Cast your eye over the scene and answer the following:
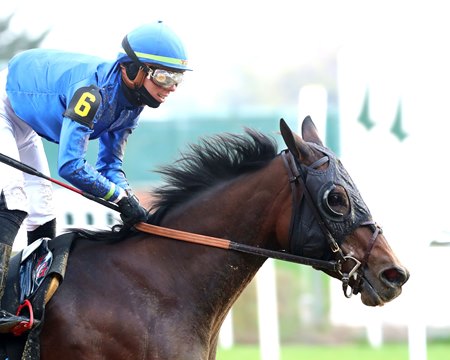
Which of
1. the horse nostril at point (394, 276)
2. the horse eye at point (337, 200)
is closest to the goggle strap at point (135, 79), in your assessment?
the horse eye at point (337, 200)

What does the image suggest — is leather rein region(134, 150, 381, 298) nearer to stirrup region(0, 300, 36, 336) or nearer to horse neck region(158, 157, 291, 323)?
horse neck region(158, 157, 291, 323)

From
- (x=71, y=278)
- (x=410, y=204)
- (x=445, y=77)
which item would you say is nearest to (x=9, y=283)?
(x=71, y=278)

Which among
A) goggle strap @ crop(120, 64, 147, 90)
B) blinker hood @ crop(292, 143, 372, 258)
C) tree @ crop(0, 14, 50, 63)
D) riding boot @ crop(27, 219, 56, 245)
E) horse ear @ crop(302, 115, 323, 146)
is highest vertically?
goggle strap @ crop(120, 64, 147, 90)

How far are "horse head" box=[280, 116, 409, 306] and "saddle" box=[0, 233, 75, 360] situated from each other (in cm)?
109

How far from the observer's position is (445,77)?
339 inches

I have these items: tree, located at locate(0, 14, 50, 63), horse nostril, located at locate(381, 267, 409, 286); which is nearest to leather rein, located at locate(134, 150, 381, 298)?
horse nostril, located at locate(381, 267, 409, 286)

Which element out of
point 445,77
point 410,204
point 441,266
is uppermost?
point 445,77

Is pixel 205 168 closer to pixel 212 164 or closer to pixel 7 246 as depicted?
pixel 212 164

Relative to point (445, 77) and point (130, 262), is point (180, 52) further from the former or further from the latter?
point (445, 77)

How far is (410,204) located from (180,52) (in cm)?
381

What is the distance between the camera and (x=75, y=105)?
480 cm

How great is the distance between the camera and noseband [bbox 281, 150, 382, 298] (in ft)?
15.8

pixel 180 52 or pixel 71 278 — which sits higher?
pixel 180 52

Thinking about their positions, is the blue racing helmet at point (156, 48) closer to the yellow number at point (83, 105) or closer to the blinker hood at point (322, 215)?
the yellow number at point (83, 105)
